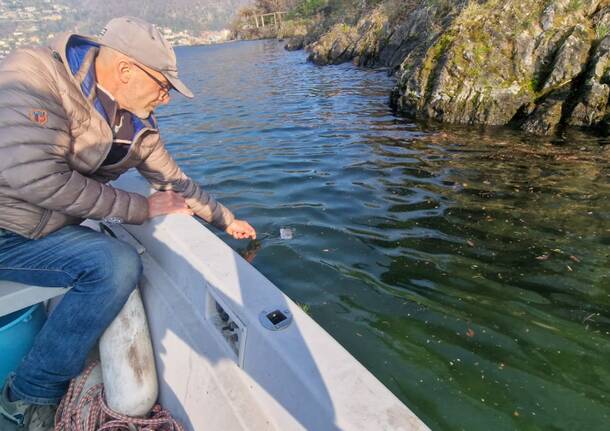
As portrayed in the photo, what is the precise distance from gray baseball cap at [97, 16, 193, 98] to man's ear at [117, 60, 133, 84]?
70 millimetres

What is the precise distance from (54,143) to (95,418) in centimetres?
171

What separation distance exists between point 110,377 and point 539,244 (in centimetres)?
473

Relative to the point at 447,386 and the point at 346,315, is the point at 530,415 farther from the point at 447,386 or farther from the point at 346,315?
the point at 346,315

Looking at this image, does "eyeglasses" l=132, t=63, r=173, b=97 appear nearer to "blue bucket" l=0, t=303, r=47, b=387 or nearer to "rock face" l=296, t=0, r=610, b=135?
"blue bucket" l=0, t=303, r=47, b=387

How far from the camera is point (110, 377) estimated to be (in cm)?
244

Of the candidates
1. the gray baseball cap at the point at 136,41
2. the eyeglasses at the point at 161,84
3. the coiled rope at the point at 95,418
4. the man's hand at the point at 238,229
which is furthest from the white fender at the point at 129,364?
the gray baseball cap at the point at 136,41

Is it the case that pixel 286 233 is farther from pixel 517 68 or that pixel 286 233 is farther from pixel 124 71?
pixel 517 68

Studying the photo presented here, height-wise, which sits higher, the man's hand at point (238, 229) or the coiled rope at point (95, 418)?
the man's hand at point (238, 229)

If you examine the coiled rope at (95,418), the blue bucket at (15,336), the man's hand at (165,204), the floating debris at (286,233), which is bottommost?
the floating debris at (286,233)

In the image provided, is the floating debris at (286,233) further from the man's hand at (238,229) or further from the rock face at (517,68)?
the rock face at (517,68)

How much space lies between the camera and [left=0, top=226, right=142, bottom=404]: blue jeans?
2.28 m

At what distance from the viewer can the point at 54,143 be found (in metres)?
2.08

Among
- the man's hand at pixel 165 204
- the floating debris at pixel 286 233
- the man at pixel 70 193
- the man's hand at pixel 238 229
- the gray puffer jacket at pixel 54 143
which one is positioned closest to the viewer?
the gray puffer jacket at pixel 54 143

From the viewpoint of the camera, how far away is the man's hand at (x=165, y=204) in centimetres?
287
